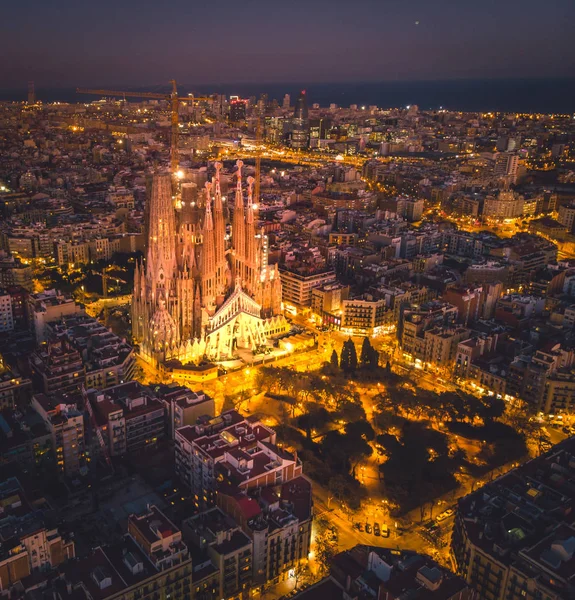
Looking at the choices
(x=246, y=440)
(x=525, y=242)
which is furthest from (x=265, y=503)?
(x=525, y=242)

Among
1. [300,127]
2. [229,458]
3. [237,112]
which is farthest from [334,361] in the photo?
[237,112]

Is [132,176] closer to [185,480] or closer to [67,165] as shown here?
[67,165]

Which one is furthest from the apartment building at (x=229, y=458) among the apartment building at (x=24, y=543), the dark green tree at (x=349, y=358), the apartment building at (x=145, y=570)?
the dark green tree at (x=349, y=358)

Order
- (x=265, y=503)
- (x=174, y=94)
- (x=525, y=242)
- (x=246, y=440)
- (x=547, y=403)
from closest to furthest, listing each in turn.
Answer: (x=265, y=503) < (x=246, y=440) < (x=547, y=403) < (x=174, y=94) < (x=525, y=242)

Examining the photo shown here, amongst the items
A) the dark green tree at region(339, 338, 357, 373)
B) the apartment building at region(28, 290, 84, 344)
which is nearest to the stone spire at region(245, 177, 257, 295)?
the dark green tree at region(339, 338, 357, 373)

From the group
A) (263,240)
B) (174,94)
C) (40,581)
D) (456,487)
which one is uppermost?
(174,94)

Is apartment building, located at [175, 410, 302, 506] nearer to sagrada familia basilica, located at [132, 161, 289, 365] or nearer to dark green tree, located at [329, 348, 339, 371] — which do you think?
dark green tree, located at [329, 348, 339, 371]
